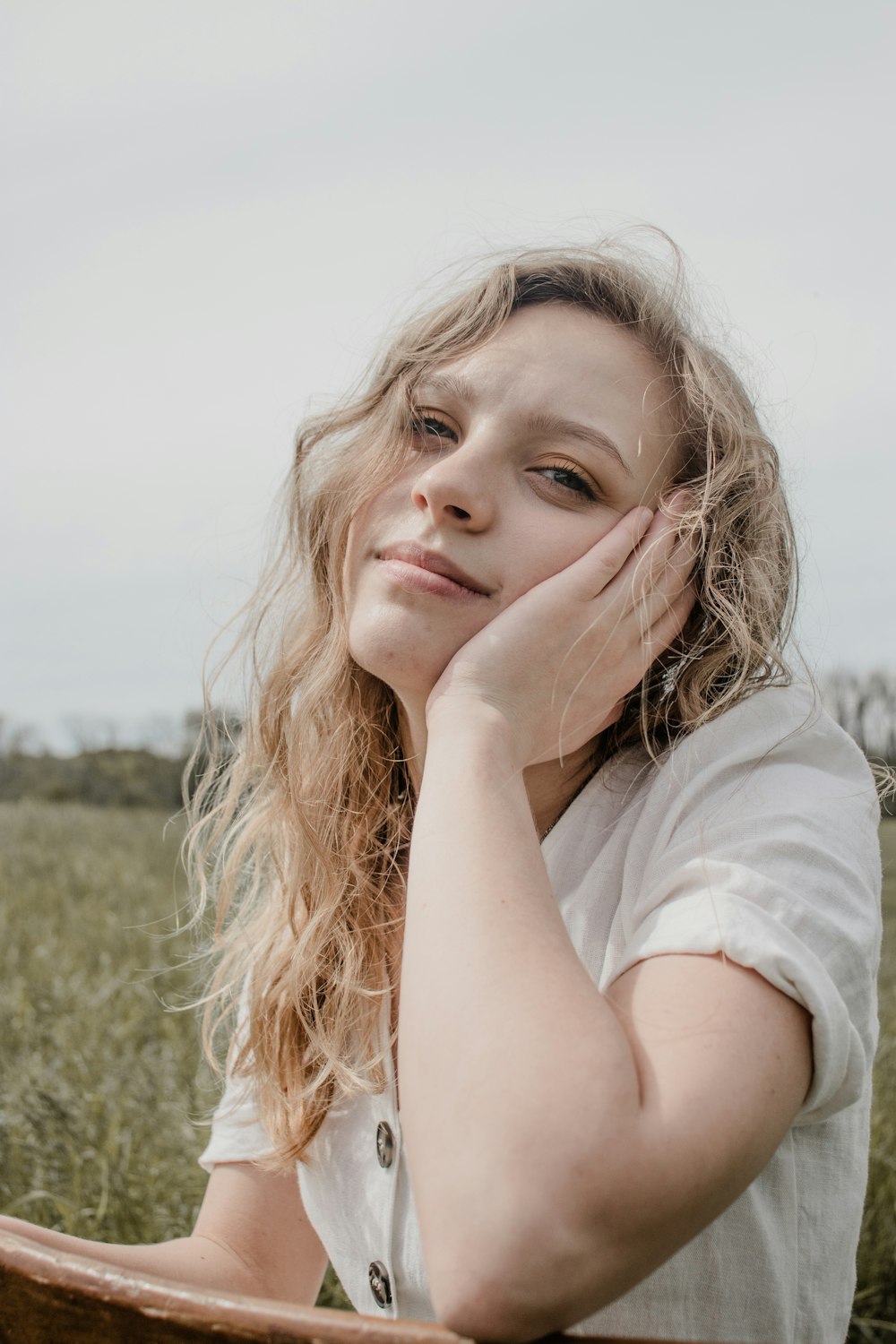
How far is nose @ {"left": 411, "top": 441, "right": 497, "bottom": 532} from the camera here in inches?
69.5

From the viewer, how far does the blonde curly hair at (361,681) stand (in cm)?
198

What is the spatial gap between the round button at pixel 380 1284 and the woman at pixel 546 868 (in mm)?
14

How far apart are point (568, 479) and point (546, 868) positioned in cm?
67

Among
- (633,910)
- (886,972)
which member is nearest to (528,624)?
(633,910)

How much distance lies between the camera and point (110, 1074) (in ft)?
12.0

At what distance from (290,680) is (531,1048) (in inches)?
53.7

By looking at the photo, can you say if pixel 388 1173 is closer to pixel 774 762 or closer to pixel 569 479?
pixel 774 762

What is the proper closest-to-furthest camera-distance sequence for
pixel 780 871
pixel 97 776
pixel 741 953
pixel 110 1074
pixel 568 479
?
pixel 741 953 < pixel 780 871 < pixel 568 479 < pixel 110 1074 < pixel 97 776

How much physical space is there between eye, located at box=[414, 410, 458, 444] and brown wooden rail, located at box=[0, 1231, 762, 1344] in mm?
1398

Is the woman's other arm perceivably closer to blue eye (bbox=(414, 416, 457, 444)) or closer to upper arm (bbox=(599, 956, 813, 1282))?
upper arm (bbox=(599, 956, 813, 1282))

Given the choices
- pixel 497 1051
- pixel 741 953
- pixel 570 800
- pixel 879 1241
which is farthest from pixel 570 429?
pixel 879 1241

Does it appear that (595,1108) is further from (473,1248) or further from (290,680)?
(290,680)

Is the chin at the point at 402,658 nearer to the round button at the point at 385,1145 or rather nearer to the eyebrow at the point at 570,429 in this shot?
the eyebrow at the point at 570,429

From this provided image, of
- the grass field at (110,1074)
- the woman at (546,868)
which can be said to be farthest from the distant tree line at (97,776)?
the woman at (546,868)
